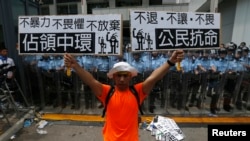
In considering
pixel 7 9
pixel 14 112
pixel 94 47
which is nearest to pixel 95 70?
pixel 94 47

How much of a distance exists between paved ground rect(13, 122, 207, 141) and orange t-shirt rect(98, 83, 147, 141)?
273cm

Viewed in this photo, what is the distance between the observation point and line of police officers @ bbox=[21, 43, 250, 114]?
21.2 ft

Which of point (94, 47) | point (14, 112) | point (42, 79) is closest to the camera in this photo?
point (94, 47)

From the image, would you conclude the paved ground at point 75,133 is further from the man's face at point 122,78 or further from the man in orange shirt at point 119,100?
the man's face at point 122,78

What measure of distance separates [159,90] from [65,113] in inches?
98.1

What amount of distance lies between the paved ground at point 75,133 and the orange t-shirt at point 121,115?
2732mm

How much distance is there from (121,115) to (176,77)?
4311 millimetres

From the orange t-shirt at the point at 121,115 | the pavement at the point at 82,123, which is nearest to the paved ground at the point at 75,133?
the pavement at the point at 82,123

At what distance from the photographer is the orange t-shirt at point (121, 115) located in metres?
2.42

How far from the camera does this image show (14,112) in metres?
6.28

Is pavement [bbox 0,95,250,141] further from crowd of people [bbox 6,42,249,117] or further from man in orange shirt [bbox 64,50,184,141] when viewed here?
man in orange shirt [bbox 64,50,184,141]

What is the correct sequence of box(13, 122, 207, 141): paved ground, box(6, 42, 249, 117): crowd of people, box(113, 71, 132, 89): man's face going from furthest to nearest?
box(6, 42, 249, 117): crowd of people, box(13, 122, 207, 141): paved ground, box(113, 71, 132, 89): man's face

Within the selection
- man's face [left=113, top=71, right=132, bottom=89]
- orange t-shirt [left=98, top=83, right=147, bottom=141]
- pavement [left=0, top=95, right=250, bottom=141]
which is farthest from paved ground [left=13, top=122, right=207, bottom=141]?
man's face [left=113, top=71, right=132, bottom=89]

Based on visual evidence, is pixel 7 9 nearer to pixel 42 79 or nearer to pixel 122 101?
pixel 42 79
